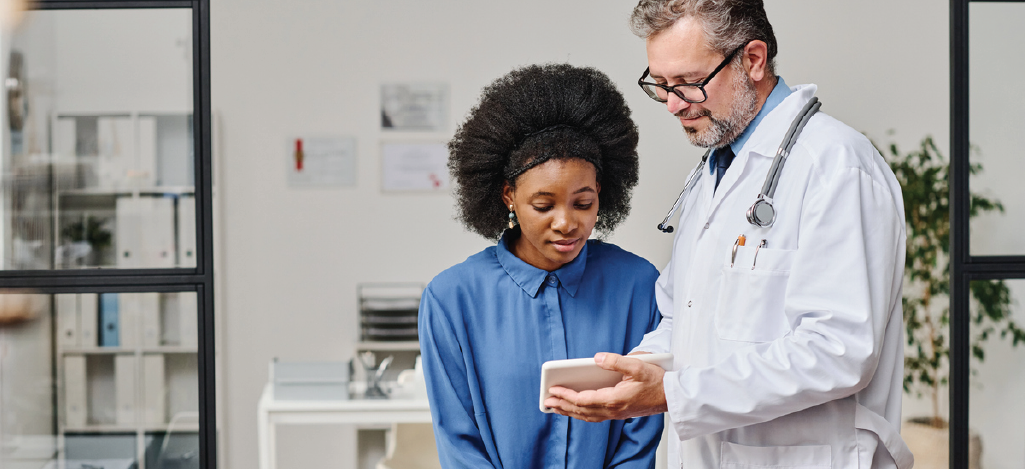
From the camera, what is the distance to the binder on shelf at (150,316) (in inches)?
81.0

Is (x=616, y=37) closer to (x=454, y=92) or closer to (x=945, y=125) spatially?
(x=454, y=92)

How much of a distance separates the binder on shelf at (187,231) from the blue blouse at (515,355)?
0.82m

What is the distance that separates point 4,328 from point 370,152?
7.65 ft

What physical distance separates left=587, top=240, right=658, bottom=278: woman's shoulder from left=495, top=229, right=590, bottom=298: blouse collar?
0.04 m

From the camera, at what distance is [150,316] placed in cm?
209

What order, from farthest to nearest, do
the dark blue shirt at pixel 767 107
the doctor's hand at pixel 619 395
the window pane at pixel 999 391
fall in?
the window pane at pixel 999 391 < the dark blue shirt at pixel 767 107 < the doctor's hand at pixel 619 395

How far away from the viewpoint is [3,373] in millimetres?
2021

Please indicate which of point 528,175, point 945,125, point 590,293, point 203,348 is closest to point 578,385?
point 590,293

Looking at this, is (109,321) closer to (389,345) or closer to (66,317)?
(66,317)

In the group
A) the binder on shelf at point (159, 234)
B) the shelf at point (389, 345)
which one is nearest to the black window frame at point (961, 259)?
the binder on shelf at point (159, 234)

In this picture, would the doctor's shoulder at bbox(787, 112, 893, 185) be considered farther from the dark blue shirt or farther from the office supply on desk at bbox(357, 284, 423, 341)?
the office supply on desk at bbox(357, 284, 423, 341)

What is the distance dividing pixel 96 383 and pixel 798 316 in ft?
6.03

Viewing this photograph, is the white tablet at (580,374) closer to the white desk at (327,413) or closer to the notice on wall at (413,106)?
the white desk at (327,413)

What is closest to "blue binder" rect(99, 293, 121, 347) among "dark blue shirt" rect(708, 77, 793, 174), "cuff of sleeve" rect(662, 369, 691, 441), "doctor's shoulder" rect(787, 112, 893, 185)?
"cuff of sleeve" rect(662, 369, 691, 441)
